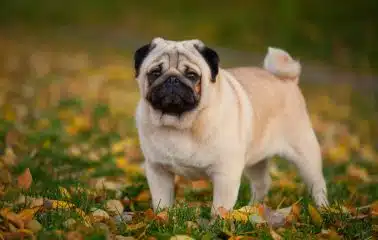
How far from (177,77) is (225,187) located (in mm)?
811

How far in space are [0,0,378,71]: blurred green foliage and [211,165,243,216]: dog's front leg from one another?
10.3 metres

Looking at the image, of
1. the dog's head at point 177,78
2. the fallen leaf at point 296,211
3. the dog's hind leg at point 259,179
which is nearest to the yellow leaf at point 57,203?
the dog's head at point 177,78

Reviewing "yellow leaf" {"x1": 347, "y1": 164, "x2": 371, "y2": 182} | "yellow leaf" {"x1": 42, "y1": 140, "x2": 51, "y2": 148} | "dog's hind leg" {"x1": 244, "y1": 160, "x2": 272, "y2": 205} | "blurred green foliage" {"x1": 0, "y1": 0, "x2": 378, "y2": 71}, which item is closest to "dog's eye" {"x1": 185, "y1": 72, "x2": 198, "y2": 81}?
"dog's hind leg" {"x1": 244, "y1": 160, "x2": 272, "y2": 205}

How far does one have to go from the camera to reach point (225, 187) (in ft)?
15.1

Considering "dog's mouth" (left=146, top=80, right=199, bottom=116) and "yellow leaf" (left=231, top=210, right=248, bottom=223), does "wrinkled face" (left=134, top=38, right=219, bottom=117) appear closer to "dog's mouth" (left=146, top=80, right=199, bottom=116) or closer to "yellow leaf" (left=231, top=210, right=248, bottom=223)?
"dog's mouth" (left=146, top=80, right=199, bottom=116)

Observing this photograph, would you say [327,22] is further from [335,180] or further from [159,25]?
[335,180]

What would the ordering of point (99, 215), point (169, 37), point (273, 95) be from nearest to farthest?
point (99, 215), point (273, 95), point (169, 37)

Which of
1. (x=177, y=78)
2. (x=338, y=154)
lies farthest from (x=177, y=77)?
(x=338, y=154)

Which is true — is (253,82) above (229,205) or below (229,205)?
above

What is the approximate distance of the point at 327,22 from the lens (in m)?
16.6

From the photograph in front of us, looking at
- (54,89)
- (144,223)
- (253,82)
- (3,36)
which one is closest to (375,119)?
(54,89)

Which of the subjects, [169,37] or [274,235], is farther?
[169,37]

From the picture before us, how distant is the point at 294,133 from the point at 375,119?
5.16 meters

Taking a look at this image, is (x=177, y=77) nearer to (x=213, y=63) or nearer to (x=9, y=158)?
(x=213, y=63)
